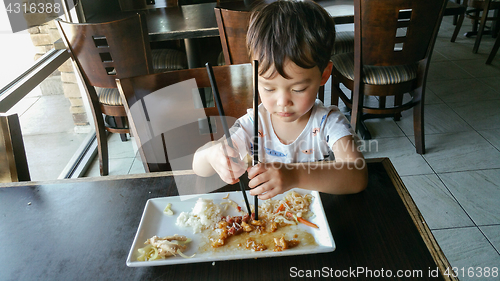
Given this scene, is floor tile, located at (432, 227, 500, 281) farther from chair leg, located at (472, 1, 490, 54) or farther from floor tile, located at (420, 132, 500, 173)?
chair leg, located at (472, 1, 490, 54)

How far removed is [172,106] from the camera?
1.31m

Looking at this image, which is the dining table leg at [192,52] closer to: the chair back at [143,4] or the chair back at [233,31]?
the chair back at [233,31]

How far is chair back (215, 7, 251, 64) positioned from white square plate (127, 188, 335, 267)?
1.18 metres

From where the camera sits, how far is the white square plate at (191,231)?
68cm

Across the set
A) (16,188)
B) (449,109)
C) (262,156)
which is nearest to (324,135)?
(262,156)

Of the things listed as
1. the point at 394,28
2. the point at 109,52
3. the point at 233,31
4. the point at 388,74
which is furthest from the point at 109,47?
the point at 388,74

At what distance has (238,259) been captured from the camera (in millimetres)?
692

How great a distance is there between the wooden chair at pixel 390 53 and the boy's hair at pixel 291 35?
118 cm

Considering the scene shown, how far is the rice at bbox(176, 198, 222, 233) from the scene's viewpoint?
2.60 ft

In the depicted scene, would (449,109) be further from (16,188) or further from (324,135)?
(16,188)

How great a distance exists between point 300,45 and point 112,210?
2.20 feet

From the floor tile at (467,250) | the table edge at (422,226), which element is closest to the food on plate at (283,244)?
the table edge at (422,226)

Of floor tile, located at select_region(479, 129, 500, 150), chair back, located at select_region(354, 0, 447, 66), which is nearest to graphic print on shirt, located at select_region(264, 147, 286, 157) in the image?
chair back, located at select_region(354, 0, 447, 66)

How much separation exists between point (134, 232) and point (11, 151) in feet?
2.03
